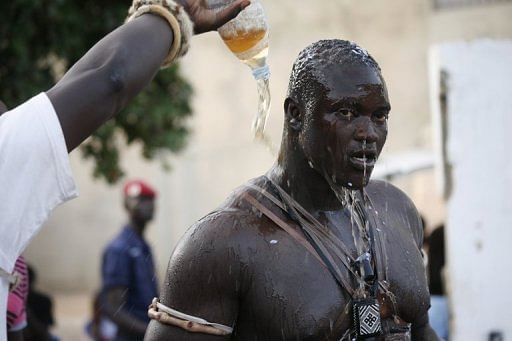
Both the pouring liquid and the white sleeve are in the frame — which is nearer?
the white sleeve

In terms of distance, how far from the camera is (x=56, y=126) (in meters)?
1.97

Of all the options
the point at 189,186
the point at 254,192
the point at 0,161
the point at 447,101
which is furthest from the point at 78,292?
the point at 0,161

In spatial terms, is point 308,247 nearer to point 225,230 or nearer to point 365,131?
point 225,230

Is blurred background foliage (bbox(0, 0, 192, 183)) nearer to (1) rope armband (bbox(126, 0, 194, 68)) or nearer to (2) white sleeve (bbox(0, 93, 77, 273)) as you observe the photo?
(1) rope armband (bbox(126, 0, 194, 68))

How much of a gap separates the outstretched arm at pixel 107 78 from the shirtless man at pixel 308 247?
3.25ft

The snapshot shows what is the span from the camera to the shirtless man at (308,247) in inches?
116

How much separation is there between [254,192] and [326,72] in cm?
45

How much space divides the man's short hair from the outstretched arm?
1015 millimetres

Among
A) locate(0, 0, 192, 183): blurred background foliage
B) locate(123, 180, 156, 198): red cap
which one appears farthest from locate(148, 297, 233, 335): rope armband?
locate(123, 180, 156, 198): red cap

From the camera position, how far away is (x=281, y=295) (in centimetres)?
296

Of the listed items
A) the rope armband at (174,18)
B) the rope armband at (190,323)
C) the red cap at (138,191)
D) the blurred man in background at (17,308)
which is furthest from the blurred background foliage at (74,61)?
the rope armband at (174,18)

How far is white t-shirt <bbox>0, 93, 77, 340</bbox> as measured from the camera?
196cm

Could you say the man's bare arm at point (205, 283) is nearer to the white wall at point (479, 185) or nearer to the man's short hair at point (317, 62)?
the man's short hair at point (317, 62)

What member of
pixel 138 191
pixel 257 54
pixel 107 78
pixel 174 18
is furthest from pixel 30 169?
pixel 138 191
